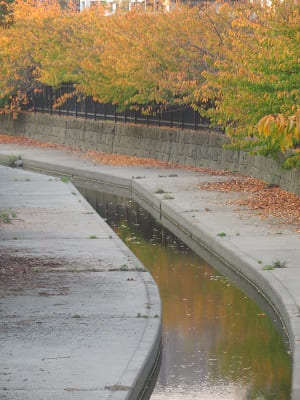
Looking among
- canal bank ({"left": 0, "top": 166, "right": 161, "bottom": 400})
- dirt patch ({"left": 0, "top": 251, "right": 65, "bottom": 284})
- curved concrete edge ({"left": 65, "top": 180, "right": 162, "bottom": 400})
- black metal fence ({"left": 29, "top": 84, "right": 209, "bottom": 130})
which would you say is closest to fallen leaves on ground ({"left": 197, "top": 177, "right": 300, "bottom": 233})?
canal bank ({"left": 0, "top": 166, "right": 161, "bottom": 400})

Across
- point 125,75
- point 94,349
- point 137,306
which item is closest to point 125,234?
point 137,306

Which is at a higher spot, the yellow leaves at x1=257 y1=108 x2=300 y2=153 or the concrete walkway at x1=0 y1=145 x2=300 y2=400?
the yellow leaves at x1=257 y1=108 x2=300 y2=153

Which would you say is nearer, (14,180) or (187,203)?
(187,203)

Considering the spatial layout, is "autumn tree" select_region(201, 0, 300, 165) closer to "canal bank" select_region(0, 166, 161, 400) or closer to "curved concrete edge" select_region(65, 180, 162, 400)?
"canal bank" select_region(0, 166, 161, 400)

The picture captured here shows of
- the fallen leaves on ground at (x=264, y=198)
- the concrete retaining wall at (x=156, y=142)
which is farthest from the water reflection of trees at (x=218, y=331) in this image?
the concrete retaining wall at (x=156, y=142)

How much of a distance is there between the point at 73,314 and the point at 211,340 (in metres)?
1.46

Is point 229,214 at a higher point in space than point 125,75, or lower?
lower

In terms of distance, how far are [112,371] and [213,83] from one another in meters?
16.1

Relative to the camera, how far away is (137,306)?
11438 millimetres

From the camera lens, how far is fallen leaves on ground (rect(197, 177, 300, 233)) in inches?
759

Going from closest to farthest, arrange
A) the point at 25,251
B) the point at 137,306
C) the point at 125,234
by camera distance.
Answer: the point at 137,306 → the point at 25,251 → the point at 125,234

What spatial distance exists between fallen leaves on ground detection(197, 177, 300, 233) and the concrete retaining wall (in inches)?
10.9

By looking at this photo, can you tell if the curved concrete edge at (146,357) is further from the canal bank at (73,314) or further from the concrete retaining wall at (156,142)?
the concrete retaining wall at (156,142)

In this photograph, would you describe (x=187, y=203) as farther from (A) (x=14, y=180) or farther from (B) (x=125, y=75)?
(B) (x=125, y=75)
